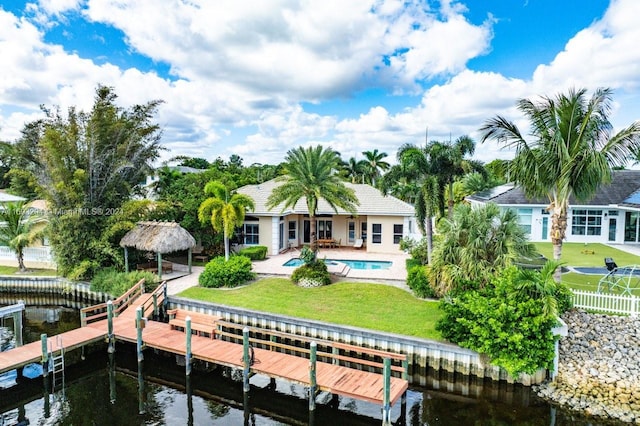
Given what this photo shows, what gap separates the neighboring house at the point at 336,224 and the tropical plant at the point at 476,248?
10.1m

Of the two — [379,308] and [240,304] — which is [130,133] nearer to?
[240,304]

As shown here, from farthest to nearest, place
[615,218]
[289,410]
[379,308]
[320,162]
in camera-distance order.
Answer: [615,218], [320,162], [379,308], [289,410]

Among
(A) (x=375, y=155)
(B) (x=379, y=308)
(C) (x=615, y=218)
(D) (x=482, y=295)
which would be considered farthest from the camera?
(A) (x=375, y=155)

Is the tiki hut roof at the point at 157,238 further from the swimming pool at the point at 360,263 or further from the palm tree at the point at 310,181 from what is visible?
the swimming pool at the point at 360,263

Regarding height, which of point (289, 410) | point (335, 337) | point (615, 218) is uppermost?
point (615, 218)

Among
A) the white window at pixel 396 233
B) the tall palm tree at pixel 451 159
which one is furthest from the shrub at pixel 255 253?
the tall palm tree at pixel 451 159

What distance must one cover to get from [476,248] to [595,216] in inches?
712

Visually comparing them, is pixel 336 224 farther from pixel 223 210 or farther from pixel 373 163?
pixel 373 163

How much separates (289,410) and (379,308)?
5551 mm

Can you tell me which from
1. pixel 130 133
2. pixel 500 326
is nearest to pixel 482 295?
pixel 500 326

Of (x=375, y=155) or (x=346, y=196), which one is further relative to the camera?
(x=375, y=155)

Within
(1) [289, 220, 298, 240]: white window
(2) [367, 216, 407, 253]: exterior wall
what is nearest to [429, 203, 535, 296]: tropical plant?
(2) [367, 216, 407, 253]: exterior wall

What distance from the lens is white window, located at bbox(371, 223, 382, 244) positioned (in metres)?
26.5

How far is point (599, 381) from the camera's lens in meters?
10.6
